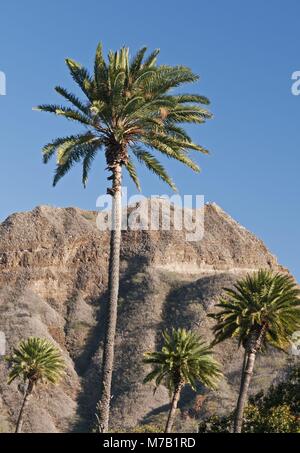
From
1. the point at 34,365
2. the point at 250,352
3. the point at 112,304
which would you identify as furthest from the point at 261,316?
the point at 34,365

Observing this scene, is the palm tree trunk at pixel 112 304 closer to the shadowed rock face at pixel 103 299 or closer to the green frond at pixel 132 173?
the green frond at pixel 132 173

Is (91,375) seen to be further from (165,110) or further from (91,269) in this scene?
(165,110)

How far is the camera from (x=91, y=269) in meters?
166

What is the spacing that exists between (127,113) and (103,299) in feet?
424

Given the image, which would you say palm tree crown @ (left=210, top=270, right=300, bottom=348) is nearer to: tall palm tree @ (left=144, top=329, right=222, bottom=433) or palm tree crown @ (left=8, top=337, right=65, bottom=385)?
tall palm tree @ (left=144, top=329, right=222, bottom=433)

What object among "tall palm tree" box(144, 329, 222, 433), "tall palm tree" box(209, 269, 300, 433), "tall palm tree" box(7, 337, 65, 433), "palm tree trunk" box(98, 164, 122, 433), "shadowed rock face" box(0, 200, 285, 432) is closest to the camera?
"palm tree trunk" box(98, 164, 122, 433)

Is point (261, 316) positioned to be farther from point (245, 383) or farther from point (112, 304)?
point (112, 304)

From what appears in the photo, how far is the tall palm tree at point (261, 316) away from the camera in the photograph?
43406mm

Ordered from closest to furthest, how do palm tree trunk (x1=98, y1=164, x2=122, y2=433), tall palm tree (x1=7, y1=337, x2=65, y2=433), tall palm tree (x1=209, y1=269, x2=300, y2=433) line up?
palm tree trunk (x1=98, y1=164, x2=122, y2=433) < tall palm tree (x1=209, y1=269, x2=300, y2=433) < tall palm tree (x1=7, y1=337, x2=65, y2=433)

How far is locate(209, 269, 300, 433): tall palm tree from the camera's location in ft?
142

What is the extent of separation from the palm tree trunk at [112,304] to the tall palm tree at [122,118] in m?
0.04

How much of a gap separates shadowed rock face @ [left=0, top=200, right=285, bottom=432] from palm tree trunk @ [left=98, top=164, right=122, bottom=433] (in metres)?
81.7

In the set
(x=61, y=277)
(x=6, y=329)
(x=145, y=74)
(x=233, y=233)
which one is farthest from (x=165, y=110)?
(x=233, y=233)

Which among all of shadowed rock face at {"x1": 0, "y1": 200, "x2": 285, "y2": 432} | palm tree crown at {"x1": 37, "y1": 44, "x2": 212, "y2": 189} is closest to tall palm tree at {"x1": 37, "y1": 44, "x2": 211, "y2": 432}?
palm tree crown at {"x1": 37, "y1": 44, "x2": 212, "y2": 189}
